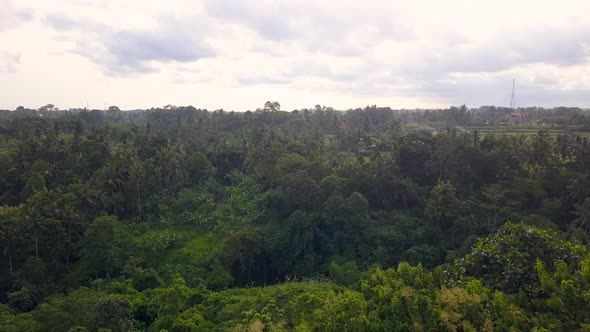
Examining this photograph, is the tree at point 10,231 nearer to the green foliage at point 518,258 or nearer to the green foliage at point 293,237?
the green foliage at point 293,237

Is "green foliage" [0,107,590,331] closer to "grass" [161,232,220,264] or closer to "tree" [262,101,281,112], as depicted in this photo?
"grass" [161,232,220,264]

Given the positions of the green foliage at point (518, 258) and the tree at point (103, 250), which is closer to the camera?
the green foliage at point (518, 258)

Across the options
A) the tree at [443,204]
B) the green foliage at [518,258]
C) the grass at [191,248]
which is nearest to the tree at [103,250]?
the grass at [191,248]

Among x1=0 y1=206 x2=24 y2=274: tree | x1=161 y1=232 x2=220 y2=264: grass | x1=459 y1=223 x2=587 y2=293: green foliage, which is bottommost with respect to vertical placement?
x1=161 y1=232 x2=220 y2=264: grass

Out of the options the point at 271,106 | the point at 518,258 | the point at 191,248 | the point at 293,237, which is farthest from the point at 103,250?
the point at 271,106

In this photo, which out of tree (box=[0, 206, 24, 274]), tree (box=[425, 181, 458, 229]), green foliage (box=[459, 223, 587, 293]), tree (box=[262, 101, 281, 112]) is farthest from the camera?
tree (box=[262, 101, 281, 112])

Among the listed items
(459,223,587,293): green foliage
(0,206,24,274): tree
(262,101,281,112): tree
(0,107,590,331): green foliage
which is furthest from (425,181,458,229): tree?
(262,101,281,112): tree

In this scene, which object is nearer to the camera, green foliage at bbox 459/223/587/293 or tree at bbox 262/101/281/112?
green foliage at bbox 459/223/587/293

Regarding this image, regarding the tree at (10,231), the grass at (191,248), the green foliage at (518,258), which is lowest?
the grass at (191,248)

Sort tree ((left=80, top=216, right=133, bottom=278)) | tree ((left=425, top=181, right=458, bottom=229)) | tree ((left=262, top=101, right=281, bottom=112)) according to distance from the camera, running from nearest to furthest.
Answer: tree ((left=80, top=216, right=133, bottom=278)) < tree ((left=425, top=181, right=458, bottom=229)) < tree ((left=262, top=101, right=281, bottom=112))

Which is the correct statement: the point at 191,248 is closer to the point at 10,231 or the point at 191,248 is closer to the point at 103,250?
the point at 103,250

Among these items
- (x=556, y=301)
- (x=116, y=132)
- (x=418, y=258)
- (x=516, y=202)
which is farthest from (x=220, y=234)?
(x=116, y=132)

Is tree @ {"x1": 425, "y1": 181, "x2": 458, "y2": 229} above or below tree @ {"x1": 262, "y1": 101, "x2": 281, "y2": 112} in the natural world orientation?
below
